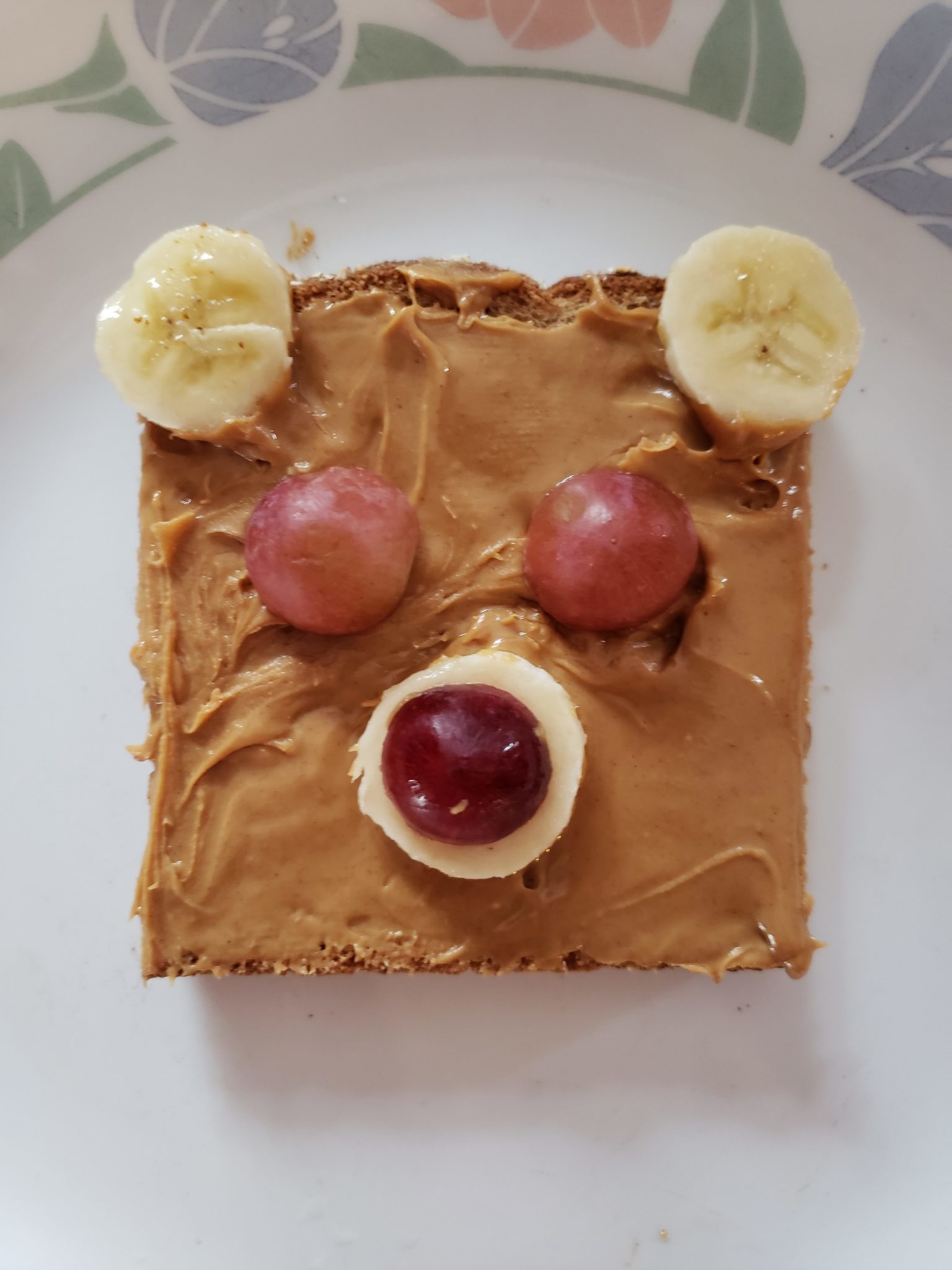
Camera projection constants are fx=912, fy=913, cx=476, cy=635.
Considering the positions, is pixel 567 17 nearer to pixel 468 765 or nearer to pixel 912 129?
pixel 912 129

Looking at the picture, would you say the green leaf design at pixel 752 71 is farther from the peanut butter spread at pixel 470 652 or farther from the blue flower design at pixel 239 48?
the blue flower design at pixel 239 48

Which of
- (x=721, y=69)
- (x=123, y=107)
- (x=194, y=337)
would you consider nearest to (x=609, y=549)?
(x=194, y=337)

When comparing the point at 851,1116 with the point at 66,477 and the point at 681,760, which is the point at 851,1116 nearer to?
the point at 681,760

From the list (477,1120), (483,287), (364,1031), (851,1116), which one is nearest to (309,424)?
(483,287)

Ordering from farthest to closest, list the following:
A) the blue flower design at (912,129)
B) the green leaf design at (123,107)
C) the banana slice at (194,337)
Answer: the green leaf design at (123,107)
the blue flower design at (912,129)
the banana slice at (194,337)

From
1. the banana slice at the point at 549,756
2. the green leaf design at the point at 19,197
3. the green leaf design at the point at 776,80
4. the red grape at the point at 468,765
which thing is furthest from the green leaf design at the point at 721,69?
the red grape at the point at 468,765

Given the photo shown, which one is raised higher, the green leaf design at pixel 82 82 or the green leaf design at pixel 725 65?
the green leaf design at pixel 82 82
